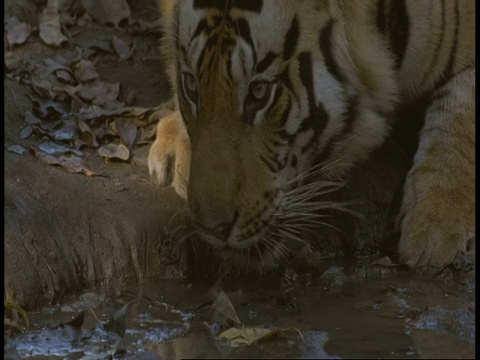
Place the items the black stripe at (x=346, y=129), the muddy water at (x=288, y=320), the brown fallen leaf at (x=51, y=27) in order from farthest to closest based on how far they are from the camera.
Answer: the brown fallen leaf at (x=51, y=27)
the black stripe at (x=346, y=129)
the muddy water at (x=288, y=320)

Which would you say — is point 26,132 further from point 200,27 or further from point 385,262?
point 385,262

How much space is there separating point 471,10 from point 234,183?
1202 mm

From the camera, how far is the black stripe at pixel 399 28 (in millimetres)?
3477

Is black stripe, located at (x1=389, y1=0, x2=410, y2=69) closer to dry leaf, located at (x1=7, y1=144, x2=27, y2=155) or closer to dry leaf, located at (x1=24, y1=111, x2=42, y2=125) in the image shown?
dry leaf, located at (x1=7, y1=144, x2=27, y2=155)

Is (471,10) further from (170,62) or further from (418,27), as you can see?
(170,62)

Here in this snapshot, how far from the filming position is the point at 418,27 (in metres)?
3.57

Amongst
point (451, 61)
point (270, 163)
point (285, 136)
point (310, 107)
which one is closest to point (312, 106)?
point (310, 107)

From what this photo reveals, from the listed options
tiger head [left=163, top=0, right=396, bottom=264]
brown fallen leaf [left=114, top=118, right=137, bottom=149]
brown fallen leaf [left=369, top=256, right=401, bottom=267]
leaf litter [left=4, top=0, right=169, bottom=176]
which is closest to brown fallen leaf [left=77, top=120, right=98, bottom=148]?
leaf litter [left=4, top=0, right=169, bottom=176]

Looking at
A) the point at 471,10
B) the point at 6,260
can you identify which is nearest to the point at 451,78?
the point at 471,10

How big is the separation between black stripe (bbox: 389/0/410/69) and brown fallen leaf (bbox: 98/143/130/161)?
47.4 inches

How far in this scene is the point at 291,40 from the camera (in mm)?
3225

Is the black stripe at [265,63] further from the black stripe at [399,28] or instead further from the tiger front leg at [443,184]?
the tiger front leg at [443,184]

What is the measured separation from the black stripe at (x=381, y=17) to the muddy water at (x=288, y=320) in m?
0.76

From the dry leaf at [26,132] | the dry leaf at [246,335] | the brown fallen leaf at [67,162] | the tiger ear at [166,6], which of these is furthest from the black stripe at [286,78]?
the dry leaf at [26,132]
